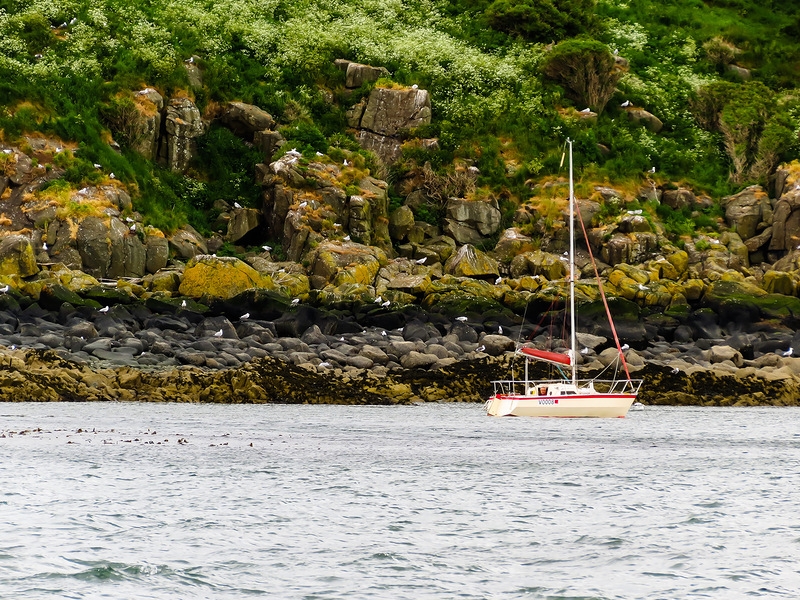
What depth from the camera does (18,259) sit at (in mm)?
56938

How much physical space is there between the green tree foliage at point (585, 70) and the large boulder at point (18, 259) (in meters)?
37.9

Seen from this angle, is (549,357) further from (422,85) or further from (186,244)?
(422,85)

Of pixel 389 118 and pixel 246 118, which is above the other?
pixel 389 118

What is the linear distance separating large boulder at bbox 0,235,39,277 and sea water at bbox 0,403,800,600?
22470 millimetres

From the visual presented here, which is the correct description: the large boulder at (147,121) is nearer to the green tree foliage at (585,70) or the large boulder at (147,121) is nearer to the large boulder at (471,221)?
the large boulder at (471,221)

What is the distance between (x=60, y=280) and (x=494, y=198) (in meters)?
26.8

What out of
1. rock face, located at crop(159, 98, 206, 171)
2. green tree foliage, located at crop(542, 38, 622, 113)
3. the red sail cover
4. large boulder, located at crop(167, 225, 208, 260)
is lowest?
the red sail cover

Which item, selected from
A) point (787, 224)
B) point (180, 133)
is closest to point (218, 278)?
point (180, 133)

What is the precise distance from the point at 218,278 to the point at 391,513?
123 ft

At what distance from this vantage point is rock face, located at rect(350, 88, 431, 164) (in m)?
74.8

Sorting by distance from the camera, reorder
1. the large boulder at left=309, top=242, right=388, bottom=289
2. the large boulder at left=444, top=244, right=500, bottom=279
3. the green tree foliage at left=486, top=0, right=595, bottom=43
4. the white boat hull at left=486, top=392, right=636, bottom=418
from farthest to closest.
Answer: the green tree foliage at left=486, top=0, right=595, bottom=43 → the large boulder at left=444, top=244, right=500, bottom=279 → the large boulder at left=309, top=242, right=388, bottom=289 → the white boat hull at left=486, top=392, right=636, bottom=418

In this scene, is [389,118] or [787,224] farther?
[389,118]

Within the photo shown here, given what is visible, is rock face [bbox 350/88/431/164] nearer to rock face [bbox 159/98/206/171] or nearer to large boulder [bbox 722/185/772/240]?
rock face [bbox 159/98/206/171]

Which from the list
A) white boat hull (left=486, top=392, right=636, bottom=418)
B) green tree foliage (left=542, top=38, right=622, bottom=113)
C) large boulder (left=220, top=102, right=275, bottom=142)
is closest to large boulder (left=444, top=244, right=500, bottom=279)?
large boulder (left=220, top=102, right=275, bottom=142)
